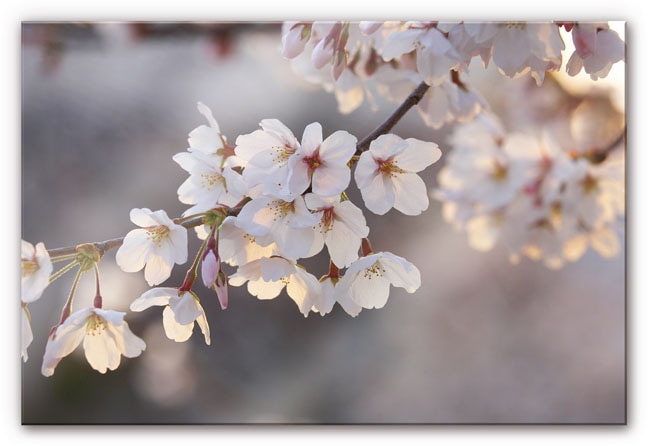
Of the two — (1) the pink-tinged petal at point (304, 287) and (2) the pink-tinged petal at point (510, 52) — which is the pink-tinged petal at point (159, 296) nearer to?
(1) the pink-tinged petal at point (304, 287)

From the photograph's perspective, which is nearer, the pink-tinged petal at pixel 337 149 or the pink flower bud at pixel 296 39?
the pink-tinged petal at pixel 337 149

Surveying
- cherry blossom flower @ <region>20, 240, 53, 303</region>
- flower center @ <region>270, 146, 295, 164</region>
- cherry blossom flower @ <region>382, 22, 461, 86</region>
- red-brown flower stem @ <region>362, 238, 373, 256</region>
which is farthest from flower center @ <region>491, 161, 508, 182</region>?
cherry blossom flower @ <region>20, 240, 53, 303</region>

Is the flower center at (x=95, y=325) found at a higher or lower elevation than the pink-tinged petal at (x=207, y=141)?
lower

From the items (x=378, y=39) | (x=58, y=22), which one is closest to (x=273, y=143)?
(x=378, y=39)

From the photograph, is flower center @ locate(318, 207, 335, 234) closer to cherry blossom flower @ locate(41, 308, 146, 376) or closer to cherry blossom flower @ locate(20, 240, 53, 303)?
cherry blossom flower @ locate(41, 308, 146, 376)

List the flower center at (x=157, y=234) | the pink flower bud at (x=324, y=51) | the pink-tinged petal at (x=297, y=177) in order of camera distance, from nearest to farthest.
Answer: the pink-tinged petal at (x=297, y=177) < the flower center at (x=157, y=234) < the pink flower bud at (x=324, y=51)

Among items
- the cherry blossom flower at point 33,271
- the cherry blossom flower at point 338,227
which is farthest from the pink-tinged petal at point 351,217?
the cherry blossom flower at point 33,271
